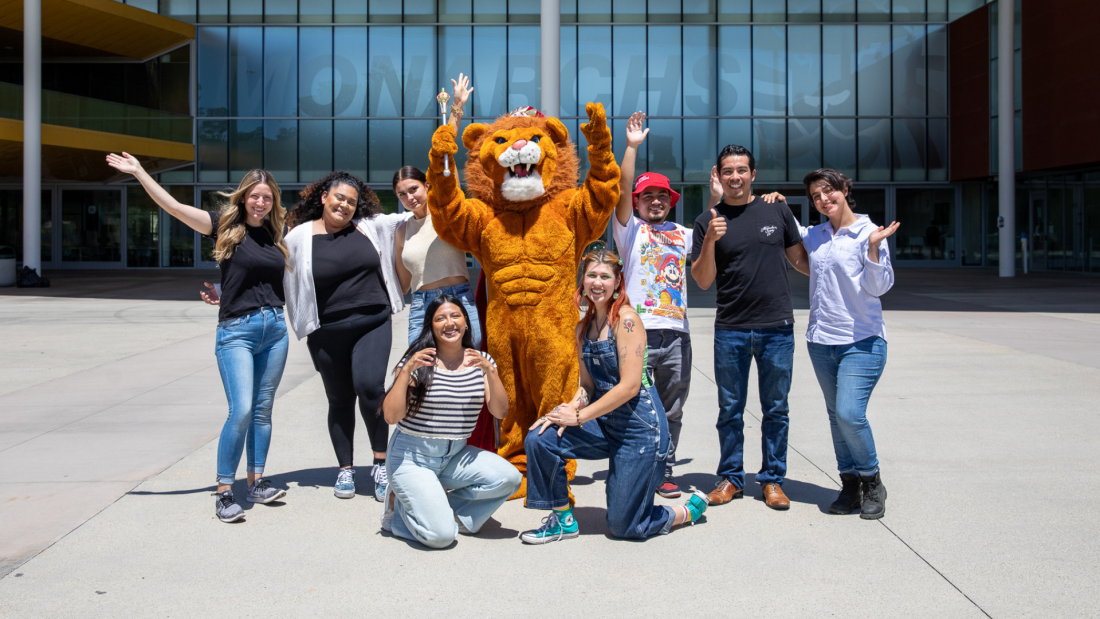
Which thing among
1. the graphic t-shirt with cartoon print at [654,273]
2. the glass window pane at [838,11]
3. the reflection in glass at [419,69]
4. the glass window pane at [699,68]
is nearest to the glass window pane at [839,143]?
the glass window pane at [838,11]

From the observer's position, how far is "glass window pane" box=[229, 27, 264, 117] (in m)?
26.5

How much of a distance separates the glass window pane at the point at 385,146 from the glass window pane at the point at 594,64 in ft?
16.2

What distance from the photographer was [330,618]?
3.07 metres

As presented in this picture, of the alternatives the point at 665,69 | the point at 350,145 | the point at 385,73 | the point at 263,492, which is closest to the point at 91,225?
the point at 350,145

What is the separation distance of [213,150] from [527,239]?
24614 mm

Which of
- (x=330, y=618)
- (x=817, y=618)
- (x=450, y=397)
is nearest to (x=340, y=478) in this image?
(x=450, y=397)

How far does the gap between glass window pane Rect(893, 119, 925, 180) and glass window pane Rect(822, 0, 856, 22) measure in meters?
3.48

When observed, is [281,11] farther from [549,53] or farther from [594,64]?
[549,53]

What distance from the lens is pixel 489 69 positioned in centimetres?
2630

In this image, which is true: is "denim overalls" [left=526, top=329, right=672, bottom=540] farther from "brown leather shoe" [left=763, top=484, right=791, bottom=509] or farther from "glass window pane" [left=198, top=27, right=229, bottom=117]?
"glass window pane" [left=198, top=27, right=229, bottom=117]

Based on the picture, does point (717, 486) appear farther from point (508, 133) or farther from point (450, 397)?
point (508, 133)

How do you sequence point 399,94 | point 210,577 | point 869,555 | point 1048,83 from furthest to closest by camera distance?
point 399,94, point 1048,83, point 869,555, point 210,577

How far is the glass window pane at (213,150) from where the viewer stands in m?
26.7

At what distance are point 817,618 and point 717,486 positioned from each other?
1.55 meters
